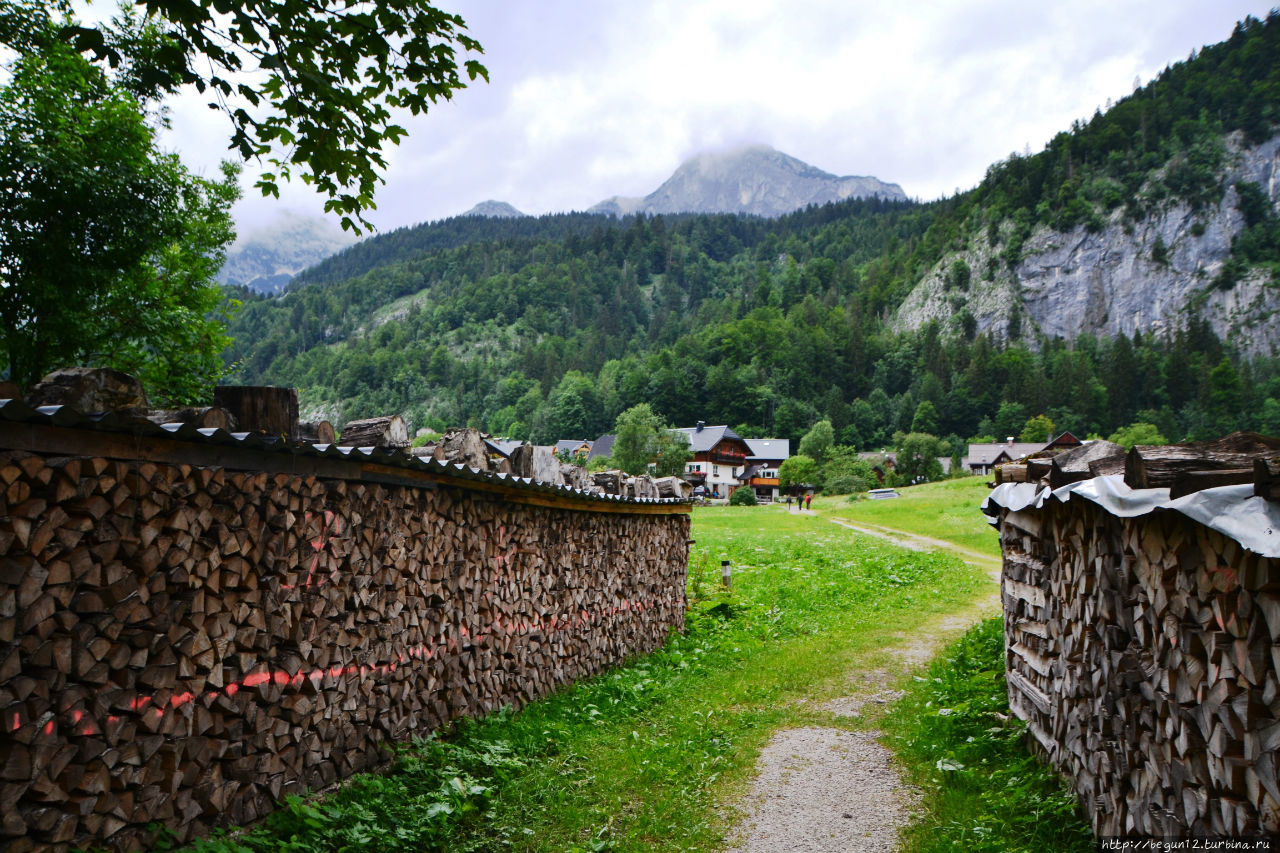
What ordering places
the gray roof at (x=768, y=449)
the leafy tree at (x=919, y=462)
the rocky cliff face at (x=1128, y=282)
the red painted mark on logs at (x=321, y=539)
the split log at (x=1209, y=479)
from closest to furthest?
the split log at (x=1209, y=479) → the red painted mark on logs at (x=321, y=539) → the leafy tree at (x=919, y=462) → the gray roof at (x=768, y=449) → the rocky cliff face at (x=1128, y=282)

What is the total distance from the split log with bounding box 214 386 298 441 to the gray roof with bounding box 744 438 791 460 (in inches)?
4045

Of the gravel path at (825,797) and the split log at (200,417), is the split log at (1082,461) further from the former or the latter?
the split log at (200,417)

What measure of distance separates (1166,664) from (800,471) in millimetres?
86780

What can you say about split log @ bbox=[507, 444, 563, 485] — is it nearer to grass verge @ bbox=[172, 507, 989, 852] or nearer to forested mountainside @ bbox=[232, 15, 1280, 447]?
grass verge @ bbox=[172, 507, 989, 852]

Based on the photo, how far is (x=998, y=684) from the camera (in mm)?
8586

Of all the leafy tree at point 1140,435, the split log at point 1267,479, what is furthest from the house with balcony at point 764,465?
the split log at point 1267,479

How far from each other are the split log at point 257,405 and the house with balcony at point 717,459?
8853 cm

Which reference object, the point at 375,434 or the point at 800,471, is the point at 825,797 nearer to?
the point at 375,434

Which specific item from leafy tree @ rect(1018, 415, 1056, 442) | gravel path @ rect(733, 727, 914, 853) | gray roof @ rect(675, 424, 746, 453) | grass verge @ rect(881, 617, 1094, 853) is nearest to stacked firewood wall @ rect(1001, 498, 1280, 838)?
grass verge @ rect(881, 617, 1094, 853)

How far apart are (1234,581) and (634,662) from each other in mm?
8853

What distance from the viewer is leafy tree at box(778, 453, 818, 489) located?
8888 centimetres

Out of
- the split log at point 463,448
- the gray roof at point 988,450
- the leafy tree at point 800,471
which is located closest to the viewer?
the split log at point 463,448

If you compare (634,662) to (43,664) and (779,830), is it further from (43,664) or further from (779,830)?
(43,664)

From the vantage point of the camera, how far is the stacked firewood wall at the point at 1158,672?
9.29 ft
